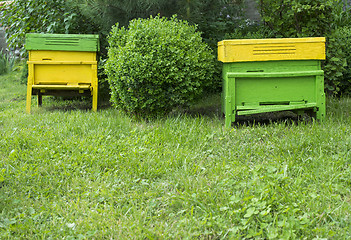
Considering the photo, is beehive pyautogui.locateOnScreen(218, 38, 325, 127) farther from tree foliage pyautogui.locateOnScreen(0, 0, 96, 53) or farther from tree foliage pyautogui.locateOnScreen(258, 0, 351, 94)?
tree foliage pyautogui.locateOnScreen(0, 0, 96, 53)

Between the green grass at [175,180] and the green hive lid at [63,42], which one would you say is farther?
the green hive lid at [63,42]

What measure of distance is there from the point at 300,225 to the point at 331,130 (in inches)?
60.1

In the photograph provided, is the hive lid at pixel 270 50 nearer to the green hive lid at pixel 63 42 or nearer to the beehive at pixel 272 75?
the beehive at pixel 272 75

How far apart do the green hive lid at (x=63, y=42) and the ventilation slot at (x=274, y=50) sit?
2.22 m

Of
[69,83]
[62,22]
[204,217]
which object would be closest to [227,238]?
[204,217]

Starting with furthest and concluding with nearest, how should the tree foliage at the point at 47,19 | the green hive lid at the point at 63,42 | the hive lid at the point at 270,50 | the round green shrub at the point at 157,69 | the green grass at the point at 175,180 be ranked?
the tree foliage at the point at 47,19
the green hive lid at the point at 63,42
the round green shrub at the point at 157,69
the hive lid at the point at 270,50
the green grass at the point at 175,180

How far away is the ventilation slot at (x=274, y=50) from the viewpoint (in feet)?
11.9

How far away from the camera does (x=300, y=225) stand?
210cm

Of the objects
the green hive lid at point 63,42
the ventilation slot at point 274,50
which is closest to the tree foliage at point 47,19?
the green hive lid at point 63,42

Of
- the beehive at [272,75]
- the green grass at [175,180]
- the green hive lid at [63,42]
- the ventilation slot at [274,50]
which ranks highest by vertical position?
the green hive lid at [63,42]

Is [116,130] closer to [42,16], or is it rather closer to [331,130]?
[331,130]

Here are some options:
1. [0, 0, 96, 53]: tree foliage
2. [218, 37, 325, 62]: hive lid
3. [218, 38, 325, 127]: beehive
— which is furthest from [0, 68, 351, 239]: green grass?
[0, 0, 96, 53]: tree foliage

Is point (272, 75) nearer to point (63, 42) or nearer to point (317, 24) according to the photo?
point (317, 24)

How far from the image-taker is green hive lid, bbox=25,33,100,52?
15.9 ft
